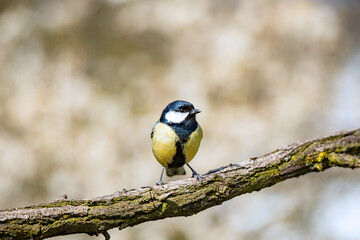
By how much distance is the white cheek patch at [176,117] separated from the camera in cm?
343

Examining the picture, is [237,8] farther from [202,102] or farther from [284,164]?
[284,164]

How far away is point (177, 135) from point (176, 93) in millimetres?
3570

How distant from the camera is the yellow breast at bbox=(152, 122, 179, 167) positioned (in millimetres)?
3352

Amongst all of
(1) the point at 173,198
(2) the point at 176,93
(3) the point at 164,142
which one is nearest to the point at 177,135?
(3) the point at 164,142

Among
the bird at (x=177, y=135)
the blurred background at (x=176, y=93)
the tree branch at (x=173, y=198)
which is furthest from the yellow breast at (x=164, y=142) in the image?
the blurred background at (x=176, y=93)

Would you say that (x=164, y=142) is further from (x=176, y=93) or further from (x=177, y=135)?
(x=176, y=93)

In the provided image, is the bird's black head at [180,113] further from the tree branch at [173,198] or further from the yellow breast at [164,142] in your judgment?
the tree branch at [173,198]

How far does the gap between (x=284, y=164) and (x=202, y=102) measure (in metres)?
3.94

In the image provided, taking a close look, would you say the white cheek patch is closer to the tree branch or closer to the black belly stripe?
the black belly stripe

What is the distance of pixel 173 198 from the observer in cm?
275

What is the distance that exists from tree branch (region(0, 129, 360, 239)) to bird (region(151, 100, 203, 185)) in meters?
0.50

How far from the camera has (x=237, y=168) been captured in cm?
288

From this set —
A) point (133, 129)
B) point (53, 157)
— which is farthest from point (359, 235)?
point (53, 157)

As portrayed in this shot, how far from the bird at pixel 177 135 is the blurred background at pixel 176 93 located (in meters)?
2.57
